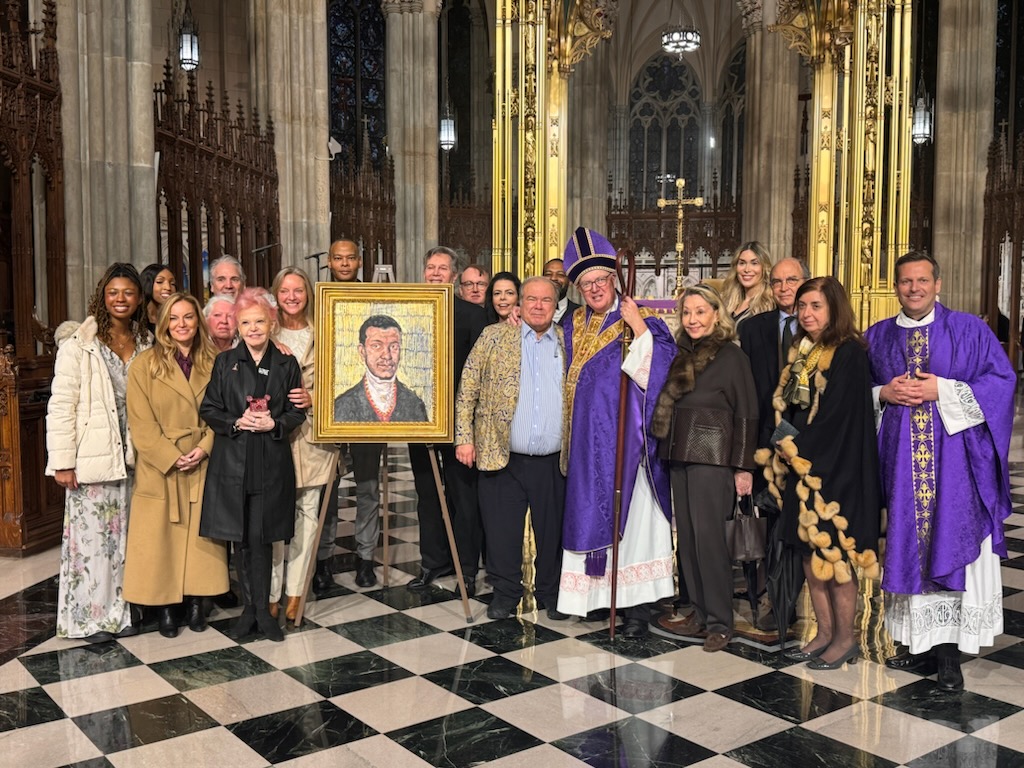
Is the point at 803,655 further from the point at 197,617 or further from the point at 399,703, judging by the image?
the point at 197,617

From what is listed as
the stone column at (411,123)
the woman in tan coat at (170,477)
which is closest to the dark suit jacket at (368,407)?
the woman in tan coat at (170,477)

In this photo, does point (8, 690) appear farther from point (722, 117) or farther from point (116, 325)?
point (722, 117)

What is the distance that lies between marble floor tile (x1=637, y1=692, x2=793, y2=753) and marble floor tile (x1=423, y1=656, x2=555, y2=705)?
0.54 metres

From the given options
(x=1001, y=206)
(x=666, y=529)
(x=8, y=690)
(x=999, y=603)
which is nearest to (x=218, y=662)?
(x=8, y=690)

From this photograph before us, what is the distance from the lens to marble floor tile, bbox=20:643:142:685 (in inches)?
163

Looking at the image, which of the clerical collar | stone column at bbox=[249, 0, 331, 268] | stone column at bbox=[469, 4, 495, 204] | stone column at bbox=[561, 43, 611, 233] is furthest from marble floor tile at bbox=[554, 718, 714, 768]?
stone column at bbox=[469, 4, 495, 204]

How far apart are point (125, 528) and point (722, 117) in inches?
1031

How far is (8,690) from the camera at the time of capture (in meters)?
3.96

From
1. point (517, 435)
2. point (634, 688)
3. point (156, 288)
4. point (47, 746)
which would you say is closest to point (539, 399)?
point (517, 435)

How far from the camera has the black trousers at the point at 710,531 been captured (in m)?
4.46

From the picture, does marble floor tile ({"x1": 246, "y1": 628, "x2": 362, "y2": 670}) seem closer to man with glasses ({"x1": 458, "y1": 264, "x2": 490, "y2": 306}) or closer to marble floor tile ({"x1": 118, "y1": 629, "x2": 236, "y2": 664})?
marble floor tile ({"x1": 118, "y1": 629, "x2": 236, "y2": 664})

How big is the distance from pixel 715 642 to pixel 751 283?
1.82 meters

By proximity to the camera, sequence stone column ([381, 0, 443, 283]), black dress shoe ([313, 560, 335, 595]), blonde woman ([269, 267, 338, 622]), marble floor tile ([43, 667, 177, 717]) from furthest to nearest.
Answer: stone column ([381, 0, 443, 283]) → black dress shoe ([313, 560, 335, 595]) → blonde woman ([269, 267, 338, 622]) → marble floor tile ([43, 667, 177, 717])

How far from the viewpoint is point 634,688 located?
3982 mm
